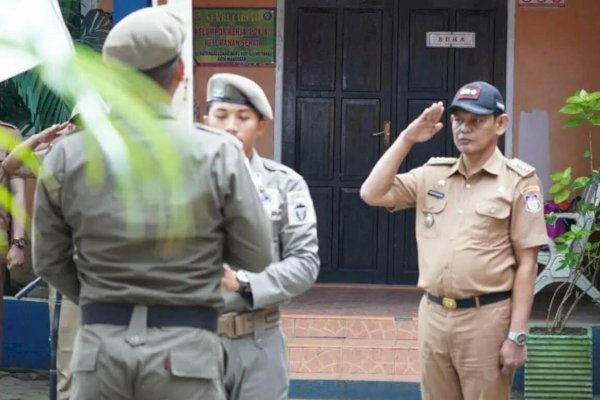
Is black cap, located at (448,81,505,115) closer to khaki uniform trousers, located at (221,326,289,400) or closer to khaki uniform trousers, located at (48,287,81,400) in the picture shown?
khaki uniform trousers, located at (221,326,289,400)

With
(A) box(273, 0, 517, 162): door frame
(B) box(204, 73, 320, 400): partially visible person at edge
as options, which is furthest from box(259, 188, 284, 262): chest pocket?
(A) box(273, 0, 517, 162): door frame

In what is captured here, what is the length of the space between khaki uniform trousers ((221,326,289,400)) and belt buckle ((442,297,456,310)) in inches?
41.0

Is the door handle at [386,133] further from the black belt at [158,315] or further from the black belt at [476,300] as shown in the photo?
the black belt at [158,315]

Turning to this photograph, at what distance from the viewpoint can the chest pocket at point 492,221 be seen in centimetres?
446

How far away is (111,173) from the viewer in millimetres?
877

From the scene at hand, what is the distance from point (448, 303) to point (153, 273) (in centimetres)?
201

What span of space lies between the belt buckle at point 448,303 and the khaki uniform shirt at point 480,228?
3 centimetres

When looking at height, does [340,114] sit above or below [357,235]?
above

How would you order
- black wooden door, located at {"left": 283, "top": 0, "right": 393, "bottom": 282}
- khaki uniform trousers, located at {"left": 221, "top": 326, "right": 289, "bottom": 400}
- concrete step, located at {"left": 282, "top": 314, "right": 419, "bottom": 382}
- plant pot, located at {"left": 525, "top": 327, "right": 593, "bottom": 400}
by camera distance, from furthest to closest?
black wooden door, located at {"left": 283, "top": 0, "right": 393, "bottom": 282} < concrete step, located at {"left": 282, "top": 314, "right": 419, "bottom": 382} < plant pot, located at {"left": 525, "top": 327, "right": 593, "bottom": 400} < khaki uniform trousers, located at {"left": 221, "top": 326, "right": 289, "bottom": 400}

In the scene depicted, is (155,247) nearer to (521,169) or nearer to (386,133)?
(521,169)

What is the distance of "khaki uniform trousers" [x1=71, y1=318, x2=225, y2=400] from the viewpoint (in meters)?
2.73

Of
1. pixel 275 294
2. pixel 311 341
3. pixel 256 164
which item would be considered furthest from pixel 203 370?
pixel 311 341

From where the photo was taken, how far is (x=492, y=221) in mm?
4465

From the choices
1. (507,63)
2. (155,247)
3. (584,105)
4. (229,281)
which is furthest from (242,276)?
(507,63)
